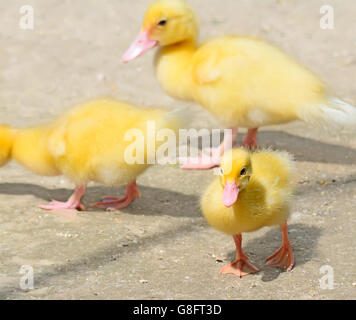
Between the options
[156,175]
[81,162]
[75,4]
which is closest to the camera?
[81,162]

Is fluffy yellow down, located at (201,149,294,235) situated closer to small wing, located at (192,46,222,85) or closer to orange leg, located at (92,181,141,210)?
orange leg, located at (92,181,141,210)

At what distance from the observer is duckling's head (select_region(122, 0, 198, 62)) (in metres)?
4.55

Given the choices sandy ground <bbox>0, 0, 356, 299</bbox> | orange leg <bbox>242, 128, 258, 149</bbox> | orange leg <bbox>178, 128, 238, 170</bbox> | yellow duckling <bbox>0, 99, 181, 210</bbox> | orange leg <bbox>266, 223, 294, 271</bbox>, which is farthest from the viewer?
orange leg <bbox>242, 128, 258, 149</bbox>

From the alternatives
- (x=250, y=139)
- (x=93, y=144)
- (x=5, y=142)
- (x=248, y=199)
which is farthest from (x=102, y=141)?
(x=250, y=139)

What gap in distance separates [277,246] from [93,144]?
1.07 m

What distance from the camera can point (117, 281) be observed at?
3158mm

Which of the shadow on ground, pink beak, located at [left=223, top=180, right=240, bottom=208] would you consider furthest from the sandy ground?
pink beak, located at [left=223, top=180, right=240, bottom=208]

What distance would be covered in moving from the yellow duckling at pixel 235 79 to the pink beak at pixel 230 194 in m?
1.19

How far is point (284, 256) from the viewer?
10.9 ft

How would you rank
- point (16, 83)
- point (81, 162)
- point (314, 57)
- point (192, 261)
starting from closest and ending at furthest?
point (192, 261)
point (81, 162)
point (16, 83)
point (314, 57)

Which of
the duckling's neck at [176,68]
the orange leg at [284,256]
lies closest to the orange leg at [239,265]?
the orange leg at [284,256]

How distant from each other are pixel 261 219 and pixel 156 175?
146 cm

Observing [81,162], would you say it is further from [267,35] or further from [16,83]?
[267,35]

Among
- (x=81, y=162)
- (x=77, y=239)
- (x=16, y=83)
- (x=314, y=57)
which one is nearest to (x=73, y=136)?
(x=81, y=162)
